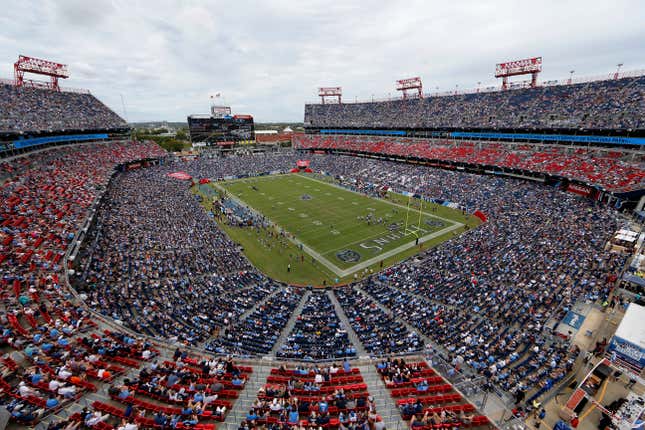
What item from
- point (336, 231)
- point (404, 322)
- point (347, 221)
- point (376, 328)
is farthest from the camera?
point (347, 221)

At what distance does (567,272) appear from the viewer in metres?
22.3

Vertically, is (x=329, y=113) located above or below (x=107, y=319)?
above

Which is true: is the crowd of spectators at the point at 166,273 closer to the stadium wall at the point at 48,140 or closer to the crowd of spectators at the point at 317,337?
the crowd of spectators at the point at 317,337

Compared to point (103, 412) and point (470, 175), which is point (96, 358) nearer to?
point (103, 412)

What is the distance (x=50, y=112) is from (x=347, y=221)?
201 feet

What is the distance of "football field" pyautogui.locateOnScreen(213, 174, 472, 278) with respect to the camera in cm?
3231

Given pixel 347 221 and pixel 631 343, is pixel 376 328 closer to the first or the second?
pixel 631 343

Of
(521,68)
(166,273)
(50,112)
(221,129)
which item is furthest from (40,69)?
(521,68)

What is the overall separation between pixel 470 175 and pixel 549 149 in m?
13.2

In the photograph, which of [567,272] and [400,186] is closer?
[567,272]

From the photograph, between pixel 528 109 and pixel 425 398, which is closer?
pixel 425 398

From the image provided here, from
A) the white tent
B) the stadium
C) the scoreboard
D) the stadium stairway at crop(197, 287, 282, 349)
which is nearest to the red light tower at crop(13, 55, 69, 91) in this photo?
the stadium

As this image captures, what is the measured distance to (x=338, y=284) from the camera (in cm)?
2638

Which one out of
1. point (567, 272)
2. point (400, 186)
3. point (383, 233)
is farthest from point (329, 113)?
point (567, 272)
